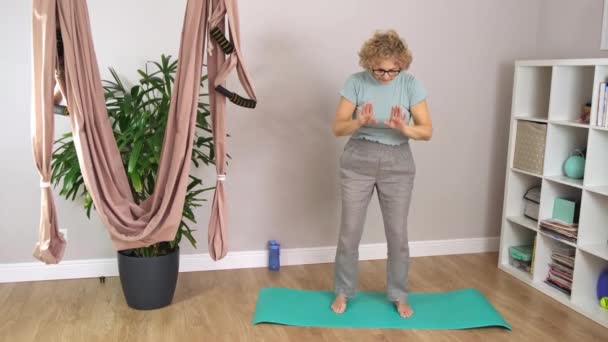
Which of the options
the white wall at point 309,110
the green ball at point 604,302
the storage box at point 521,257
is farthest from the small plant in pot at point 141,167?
the green ball at point 604,302

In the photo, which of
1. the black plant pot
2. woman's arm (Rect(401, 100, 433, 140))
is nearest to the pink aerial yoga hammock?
the black plant pot

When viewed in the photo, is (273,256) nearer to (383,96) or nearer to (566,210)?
(383,96)

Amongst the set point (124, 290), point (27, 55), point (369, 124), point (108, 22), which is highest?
point (108, 22)

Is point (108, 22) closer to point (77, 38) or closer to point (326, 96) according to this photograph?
point (77, 38)

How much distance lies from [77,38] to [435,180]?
2.37 m

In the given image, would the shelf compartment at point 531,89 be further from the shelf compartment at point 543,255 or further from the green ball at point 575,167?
the shelf compartment at point 543,255

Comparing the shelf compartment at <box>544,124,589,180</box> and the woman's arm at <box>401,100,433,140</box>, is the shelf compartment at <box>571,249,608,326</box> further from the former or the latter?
the woman's arm at <box>401,100,433,140</box>

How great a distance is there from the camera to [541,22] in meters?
3.86

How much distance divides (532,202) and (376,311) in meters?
1.28

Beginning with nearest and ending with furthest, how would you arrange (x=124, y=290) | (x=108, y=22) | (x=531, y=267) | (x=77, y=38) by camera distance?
(x=77, y=38)
(x=124, y=290)
(x=108, y=22)
(x=531, y=267)

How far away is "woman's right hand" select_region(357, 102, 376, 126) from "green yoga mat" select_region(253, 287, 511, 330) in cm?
97

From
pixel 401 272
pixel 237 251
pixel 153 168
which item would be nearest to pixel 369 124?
pixel 401 272

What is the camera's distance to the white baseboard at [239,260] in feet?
10.7

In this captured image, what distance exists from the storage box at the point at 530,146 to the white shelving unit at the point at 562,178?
0.02 meters
